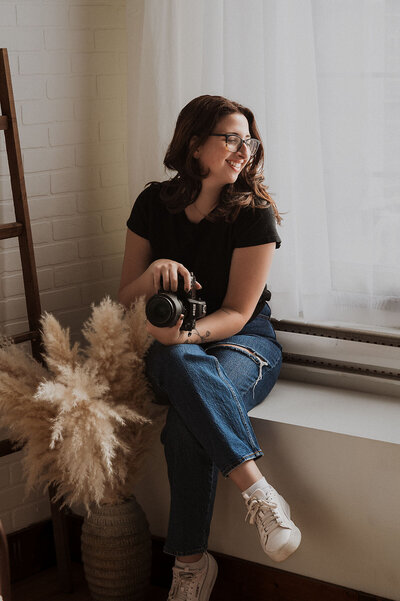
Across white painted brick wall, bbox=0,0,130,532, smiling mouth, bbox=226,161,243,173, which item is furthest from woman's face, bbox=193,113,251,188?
white painted brick wall, bbox=0,0,130,532

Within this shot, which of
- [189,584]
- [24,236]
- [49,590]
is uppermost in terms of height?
[24,236]

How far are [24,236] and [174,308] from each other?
557mm

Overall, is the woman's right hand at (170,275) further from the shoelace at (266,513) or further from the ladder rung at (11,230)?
the shoelace at (266,513)

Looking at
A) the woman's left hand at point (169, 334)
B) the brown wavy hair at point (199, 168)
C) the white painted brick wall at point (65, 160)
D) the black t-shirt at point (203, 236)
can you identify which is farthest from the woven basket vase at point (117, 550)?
the brown wavy hair at point (199, 168)

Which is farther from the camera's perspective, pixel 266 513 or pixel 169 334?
pixel 169 334

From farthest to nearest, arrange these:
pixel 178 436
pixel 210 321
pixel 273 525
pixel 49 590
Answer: pixel 49 590 → pixel 210 321 → pixel 178 436 → pixel 273 525

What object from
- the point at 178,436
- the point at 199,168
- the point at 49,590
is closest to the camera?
the point at 178,436

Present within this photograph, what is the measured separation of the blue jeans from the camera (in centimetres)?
202

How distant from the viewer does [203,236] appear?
7.71 feet

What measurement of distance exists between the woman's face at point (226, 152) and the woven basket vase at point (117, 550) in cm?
96

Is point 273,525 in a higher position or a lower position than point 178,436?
lower

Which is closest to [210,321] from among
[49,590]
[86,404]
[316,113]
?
[86,404]

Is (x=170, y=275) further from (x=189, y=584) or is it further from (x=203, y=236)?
(x=189, y=584)

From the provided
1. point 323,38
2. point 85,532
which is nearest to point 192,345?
point 85,532
